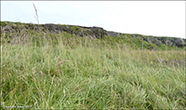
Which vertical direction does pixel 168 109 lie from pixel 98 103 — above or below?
below

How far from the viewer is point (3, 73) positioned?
225 cm

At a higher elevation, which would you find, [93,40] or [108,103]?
[93,40]

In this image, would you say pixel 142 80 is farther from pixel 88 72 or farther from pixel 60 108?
pixel 60 108

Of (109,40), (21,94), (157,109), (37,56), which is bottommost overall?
(157,109)

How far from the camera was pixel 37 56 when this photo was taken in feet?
12.2

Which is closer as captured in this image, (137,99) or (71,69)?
(137,99)

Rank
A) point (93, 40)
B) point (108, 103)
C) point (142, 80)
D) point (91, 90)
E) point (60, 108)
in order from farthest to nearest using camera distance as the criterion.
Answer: point (93, 40) → point (142, 80) → point (91, 90) → point (108, 103) → point (60, 108)

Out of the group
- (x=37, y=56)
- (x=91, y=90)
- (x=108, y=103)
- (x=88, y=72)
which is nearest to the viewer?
(x=108, y=103)

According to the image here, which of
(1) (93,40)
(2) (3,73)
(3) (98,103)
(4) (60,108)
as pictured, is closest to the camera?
(4) (60,108)

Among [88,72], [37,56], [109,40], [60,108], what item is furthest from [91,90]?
[109,40]

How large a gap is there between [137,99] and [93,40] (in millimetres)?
3137

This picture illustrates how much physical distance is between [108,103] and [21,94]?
139 centimetres

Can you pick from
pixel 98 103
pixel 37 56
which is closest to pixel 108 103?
pixel 98 103

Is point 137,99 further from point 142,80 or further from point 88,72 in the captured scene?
point 88,72
